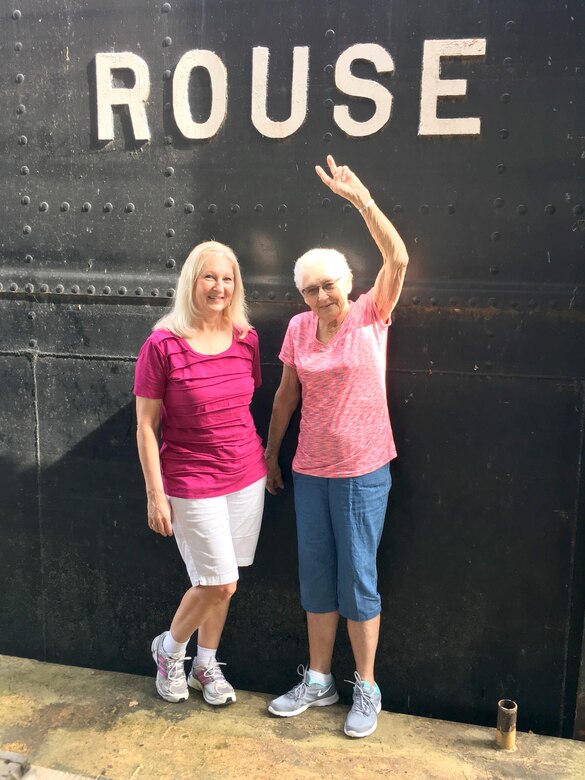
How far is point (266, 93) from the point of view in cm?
279

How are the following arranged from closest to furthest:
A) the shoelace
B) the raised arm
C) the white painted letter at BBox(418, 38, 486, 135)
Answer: the raised arm < the white painted letter at BBox(418, 38, 486, 135) < the shoelace

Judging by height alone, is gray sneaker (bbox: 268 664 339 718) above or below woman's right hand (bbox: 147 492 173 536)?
below

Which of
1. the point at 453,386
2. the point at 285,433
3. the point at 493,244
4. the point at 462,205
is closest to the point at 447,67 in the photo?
the point at 462,205

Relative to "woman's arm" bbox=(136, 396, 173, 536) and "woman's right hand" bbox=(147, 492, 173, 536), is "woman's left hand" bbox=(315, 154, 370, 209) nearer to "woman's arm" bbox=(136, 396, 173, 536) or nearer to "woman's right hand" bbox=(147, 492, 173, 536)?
"woman's arm" bbox=(136, 396, 173, 536)

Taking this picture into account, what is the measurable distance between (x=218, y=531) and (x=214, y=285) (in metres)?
0.95

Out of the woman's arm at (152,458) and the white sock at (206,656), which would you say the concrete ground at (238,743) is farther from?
the woman's arm at (152,458)

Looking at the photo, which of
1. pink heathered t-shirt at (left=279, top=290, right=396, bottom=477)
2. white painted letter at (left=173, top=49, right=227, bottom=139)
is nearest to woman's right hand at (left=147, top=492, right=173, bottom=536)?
pink heathered t-shirt at (left=279, top=290, right=396, bottom=477)

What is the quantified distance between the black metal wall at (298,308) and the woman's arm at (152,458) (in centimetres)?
48

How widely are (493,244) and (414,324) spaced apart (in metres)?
0.42

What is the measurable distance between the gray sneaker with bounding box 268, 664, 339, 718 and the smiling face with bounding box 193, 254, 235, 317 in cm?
157

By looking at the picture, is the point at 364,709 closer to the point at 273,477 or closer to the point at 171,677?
the point at 171,677

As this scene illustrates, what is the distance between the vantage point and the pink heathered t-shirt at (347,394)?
262 cm

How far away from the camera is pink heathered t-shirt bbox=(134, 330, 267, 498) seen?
2.63 metres

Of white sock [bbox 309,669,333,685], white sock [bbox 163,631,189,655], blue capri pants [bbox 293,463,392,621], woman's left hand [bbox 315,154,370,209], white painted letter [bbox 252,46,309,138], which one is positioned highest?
white painted letter [bbox 252,46,309,138]
